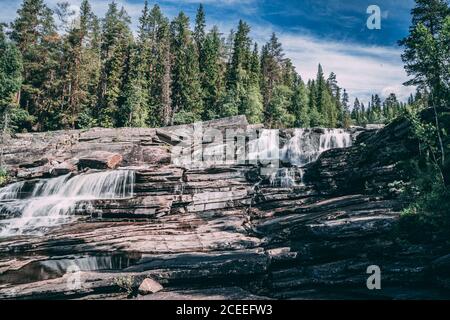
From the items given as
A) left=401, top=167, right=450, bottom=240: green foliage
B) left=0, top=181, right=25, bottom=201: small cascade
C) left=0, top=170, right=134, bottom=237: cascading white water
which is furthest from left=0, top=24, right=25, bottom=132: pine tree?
left=401, top=167, right=450, bottom=240: green foliage

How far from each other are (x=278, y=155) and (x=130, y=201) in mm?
18731

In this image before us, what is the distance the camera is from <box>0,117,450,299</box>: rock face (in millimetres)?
13922

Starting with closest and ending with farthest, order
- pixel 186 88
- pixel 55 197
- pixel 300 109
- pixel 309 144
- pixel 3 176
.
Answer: pixel 55 197
pixel 3 176
pixel 309 144
pixel 186 88
pixel 300 109

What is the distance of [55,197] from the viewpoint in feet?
87.4

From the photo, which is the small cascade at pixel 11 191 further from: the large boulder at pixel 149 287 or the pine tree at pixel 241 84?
the pine tree at pixel 241 84

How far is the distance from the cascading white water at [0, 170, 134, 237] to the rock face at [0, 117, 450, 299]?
0.31 feet

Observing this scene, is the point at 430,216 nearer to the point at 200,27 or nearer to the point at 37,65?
the point at 37,65

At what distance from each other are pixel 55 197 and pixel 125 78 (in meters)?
29.9

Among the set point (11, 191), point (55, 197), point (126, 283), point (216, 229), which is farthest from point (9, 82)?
point (126, 283)

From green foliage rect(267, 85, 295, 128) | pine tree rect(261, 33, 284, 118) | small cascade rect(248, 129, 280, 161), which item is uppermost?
pine tree rect(261, 33, 284, 118)

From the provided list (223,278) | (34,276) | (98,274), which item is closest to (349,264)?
(223,278)

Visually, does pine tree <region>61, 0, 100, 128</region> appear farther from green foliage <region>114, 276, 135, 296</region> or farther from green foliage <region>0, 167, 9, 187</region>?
green foliage <region>114, 276, 135, 296</region>

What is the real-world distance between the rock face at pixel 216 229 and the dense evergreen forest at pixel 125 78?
1484cm
